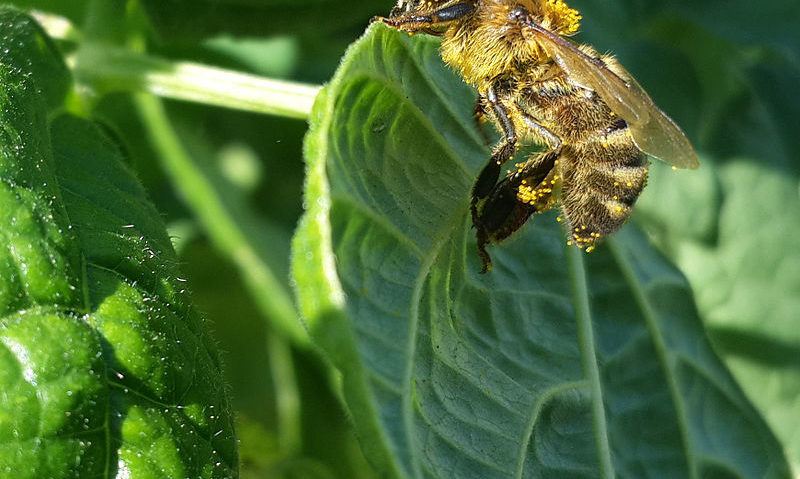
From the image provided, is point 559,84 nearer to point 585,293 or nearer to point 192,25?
point 585,293

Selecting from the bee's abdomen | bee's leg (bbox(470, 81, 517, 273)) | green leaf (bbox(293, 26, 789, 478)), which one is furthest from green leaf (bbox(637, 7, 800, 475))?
bee's leg (bbox(470, 81, 517, 273))

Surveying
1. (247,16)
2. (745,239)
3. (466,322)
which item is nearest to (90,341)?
(466,322)

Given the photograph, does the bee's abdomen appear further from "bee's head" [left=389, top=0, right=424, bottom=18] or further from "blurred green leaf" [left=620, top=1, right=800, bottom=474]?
"blurred green leaf" [left=620, top=1, right=800, bottom=474]

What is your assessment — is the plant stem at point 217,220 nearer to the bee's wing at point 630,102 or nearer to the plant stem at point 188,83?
the plant stem at point 188,83

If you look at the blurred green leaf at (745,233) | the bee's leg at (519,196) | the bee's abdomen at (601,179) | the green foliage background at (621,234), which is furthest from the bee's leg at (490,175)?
the blurred green leaf at (745,233)

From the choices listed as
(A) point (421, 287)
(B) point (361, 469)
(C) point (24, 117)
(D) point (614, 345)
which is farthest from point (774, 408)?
(C) point (24, 117)

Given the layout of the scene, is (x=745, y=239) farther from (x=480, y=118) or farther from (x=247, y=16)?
(x=247, y=16)
